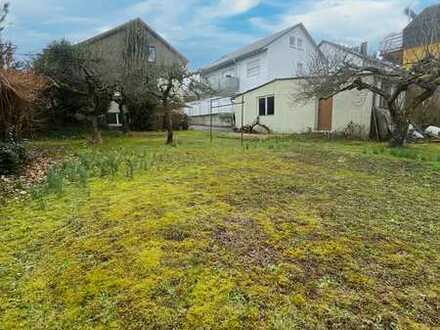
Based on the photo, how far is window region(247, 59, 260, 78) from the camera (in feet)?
77.2

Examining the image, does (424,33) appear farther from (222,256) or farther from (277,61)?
(277,61)

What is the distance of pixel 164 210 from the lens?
143 inches

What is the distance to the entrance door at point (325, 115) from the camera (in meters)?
15.0

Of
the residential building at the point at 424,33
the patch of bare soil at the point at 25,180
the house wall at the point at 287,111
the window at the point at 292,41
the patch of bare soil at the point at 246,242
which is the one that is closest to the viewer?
the patch of bare soil at the point at 246,242

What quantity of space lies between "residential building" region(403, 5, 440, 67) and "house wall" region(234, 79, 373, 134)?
2318mm

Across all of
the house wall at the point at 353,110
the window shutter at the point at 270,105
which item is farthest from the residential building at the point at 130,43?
the house wall at the point at 353,110

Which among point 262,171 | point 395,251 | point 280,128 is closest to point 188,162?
point 262,171

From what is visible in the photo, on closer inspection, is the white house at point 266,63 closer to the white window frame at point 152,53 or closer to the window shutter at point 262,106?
the white window frame at point 152,53

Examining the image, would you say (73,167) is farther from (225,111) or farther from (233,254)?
(225,111)

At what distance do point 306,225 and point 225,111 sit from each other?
20582 mm

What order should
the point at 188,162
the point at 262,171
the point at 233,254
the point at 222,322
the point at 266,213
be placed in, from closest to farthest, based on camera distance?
the point at 222,322 → the point at 233,254 → the point at 266,213 → the point at 262,171 → the point at 188,162

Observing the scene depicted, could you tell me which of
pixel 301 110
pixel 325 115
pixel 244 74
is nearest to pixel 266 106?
pixel 301 110

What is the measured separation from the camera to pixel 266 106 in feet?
58.7

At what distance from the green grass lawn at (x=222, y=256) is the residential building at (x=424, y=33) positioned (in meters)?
7.47
